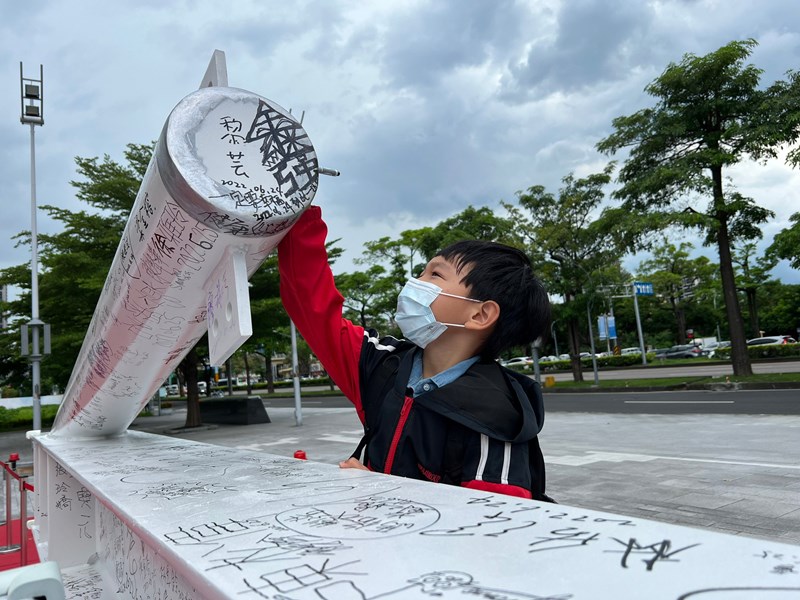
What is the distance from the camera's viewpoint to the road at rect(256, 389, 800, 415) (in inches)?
451

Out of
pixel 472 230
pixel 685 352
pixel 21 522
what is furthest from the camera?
pixel 685 352

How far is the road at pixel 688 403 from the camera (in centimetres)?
1146

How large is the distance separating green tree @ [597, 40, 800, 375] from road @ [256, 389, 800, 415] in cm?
265

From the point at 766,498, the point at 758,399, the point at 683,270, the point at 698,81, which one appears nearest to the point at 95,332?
the point at 766,498

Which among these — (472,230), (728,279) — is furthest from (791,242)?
(472,230)

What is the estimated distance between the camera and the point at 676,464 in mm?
6828

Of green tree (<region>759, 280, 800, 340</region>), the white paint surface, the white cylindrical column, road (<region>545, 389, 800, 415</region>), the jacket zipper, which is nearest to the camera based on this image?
the white paint surface

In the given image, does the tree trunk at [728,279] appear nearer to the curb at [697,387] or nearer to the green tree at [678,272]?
the curb at [697,387]

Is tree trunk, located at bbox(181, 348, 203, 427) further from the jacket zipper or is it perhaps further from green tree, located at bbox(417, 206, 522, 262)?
the jacket zipper

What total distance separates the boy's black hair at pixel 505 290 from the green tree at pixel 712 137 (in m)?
15.1

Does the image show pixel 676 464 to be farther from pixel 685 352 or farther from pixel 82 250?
pixel 685 352

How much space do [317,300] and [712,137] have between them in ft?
54.4

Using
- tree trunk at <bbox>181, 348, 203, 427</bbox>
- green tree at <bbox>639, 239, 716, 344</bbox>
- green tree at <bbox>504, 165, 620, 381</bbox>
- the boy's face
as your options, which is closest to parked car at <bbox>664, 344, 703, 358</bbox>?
green tree at <bbox>639, 239, 716, 344</bbox>

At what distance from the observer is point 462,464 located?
1.87 m
